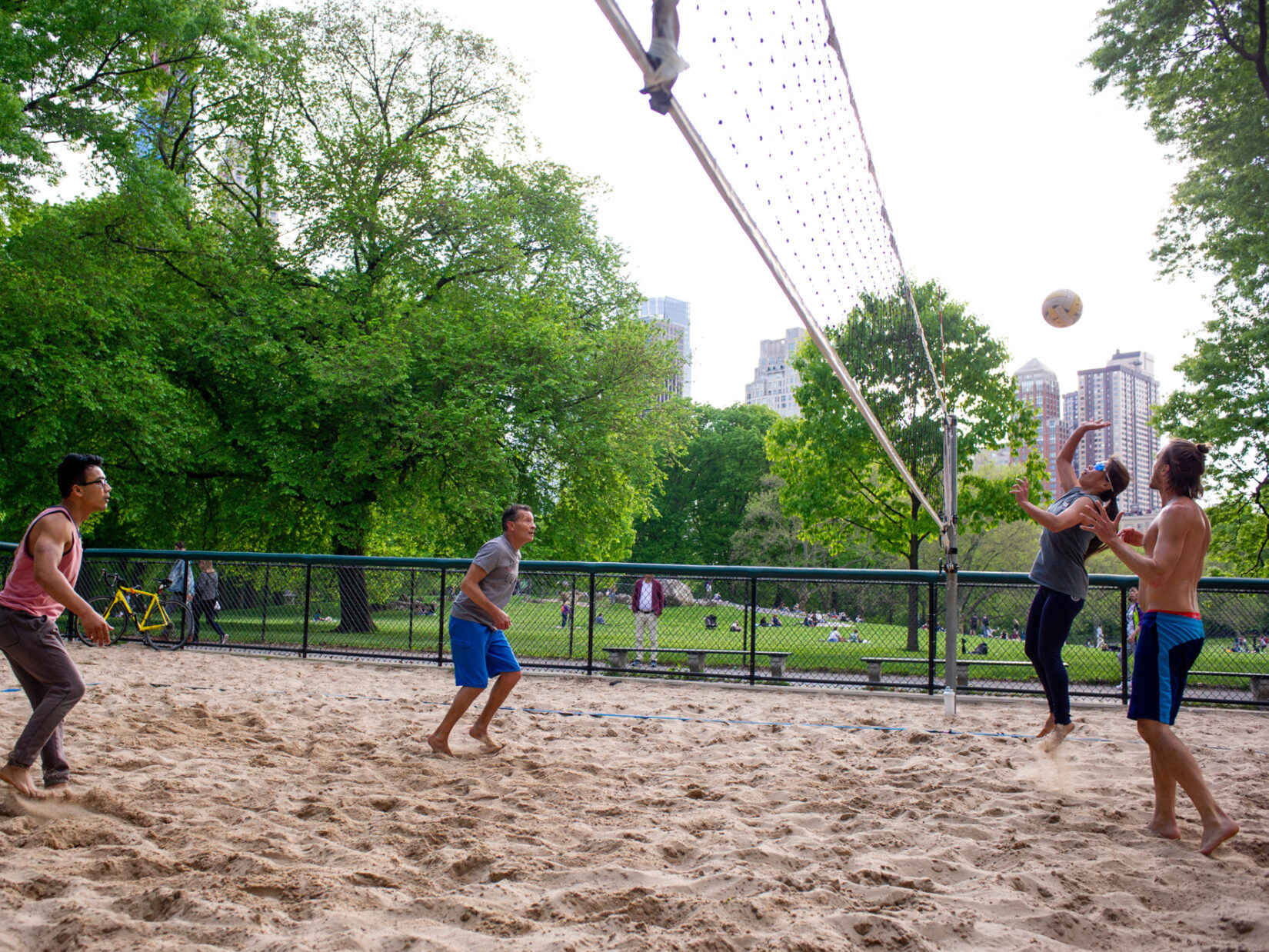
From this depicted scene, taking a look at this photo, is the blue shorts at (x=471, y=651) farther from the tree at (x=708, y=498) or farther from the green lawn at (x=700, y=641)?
the tree at (x=708, y=498)

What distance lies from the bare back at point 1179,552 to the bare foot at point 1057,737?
169 centimetres

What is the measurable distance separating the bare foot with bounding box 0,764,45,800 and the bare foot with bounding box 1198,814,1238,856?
16.4 feet

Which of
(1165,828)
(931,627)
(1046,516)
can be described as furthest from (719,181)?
(931,627)

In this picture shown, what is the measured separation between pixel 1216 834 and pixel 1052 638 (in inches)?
67.7

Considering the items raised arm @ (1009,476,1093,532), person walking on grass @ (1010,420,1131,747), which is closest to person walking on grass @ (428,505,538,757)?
raised arm @ (1009,476,1093,532)

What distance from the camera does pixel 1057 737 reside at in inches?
202

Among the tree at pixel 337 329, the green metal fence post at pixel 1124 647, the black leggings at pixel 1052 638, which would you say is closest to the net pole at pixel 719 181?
the black leggings at pixel 1052 638

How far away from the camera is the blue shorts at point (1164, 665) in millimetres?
3643

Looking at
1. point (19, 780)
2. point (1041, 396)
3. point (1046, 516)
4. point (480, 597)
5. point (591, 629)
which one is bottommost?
point (19, 780)

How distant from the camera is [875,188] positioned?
21.6 feet

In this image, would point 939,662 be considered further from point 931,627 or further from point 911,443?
point 911,443

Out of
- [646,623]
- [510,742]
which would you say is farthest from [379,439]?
[510,742]

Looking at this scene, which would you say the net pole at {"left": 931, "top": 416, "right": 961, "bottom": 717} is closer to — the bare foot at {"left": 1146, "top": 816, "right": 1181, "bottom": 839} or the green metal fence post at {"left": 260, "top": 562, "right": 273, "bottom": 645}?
the bare foot at {"left": 1146, "top": 816, "right": 1181, "bottom": 839}

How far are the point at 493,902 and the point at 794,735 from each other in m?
3.57
